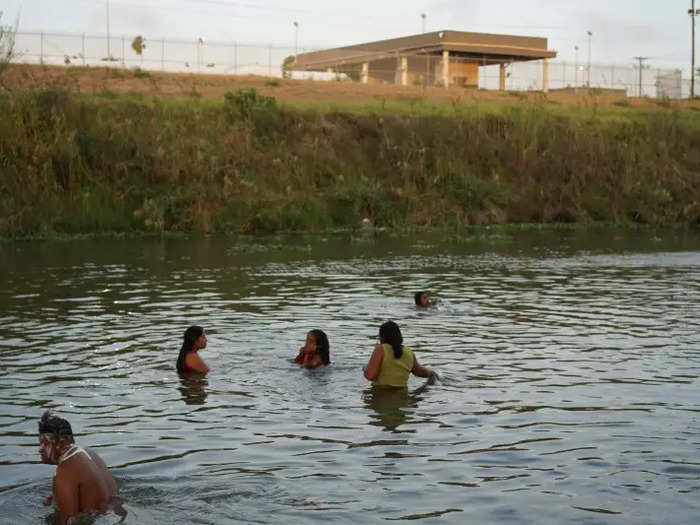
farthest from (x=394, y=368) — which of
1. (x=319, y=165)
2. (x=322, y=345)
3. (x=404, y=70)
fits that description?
(x=404, y=70)

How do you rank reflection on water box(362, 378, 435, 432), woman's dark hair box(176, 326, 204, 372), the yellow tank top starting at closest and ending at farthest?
reflection on water box(362, 378, 435, 432) < the yellow tank top < woman's dark hair box(176, 326, 204, 372)

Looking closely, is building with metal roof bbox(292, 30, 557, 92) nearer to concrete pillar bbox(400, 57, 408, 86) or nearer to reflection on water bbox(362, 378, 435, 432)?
concrete pillar bbox(400, 57, 408, 86)

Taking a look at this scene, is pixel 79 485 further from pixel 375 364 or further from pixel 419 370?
pixel 419 370

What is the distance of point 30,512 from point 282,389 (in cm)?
517

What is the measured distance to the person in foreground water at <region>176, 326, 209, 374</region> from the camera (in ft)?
46.4

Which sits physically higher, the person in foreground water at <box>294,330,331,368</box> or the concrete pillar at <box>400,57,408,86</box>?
the concrete pillar at <box>400,57,408,86</box>

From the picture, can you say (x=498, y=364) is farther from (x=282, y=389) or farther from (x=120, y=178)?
(x=120, y=178)

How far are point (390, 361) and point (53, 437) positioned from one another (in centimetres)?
592

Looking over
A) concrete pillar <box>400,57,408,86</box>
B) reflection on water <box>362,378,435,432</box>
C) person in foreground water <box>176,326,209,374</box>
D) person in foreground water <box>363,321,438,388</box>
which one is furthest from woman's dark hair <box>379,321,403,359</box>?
concrete pillar <box>400,57,408,86</box>

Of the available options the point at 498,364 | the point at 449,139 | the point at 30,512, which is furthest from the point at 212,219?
the point at 30,512

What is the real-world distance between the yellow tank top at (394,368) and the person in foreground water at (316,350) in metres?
1.37

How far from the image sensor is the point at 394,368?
43.7 ft

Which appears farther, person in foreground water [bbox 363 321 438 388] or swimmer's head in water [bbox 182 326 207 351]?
swimmer's head in water [bbox 182 326 207 351]

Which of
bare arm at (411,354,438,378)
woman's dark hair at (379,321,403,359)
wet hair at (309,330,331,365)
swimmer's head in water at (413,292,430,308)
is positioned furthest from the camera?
swimmer's head in water at (413,292,430,308)
